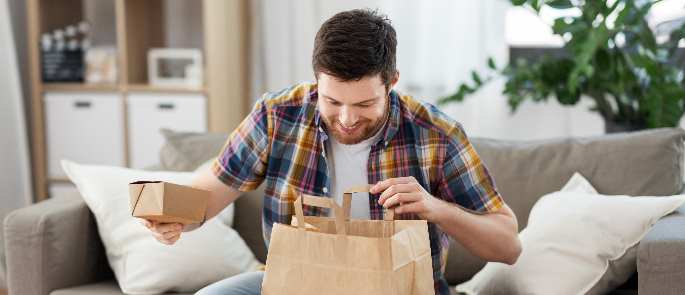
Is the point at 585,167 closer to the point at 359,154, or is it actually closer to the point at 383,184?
the point at 359,154

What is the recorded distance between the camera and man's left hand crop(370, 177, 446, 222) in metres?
1.48

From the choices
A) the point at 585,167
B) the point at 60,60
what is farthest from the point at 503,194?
the point at 60,60

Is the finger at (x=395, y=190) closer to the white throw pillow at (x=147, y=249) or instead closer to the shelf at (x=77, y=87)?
the white throw pillow at (x=147, y=249)

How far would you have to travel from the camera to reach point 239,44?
378 cm

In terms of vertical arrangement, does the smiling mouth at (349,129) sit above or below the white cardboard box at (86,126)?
above

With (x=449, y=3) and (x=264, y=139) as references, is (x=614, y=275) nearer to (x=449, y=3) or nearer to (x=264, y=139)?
(x=264, y=139)

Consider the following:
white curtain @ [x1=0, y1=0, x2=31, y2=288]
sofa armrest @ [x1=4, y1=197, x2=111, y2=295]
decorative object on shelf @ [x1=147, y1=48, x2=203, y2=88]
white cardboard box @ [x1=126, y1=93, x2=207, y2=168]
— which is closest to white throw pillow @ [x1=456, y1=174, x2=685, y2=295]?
sofa armrest @ [x1=4, y1=197, x2=111, y2=295]

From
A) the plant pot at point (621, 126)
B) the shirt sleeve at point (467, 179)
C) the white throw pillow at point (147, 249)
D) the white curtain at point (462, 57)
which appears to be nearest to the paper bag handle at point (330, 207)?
the shirt sleeve at point (467, 179)

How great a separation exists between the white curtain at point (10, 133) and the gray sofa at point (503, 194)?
4.99 feet

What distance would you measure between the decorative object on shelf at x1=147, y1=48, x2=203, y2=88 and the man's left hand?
2299 millimetres

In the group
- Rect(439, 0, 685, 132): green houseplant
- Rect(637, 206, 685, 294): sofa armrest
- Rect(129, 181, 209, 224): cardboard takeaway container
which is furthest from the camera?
Rect(439, 0, 685, 132): green houseplant

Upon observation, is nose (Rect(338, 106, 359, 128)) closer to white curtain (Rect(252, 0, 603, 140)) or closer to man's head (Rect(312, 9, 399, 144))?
man's head (Rect(312, 9, 399, 144))

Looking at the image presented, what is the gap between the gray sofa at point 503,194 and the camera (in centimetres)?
207

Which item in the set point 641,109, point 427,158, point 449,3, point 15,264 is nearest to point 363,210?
point 427,158
